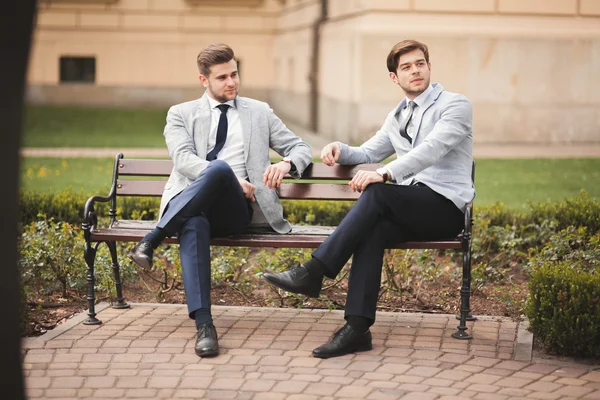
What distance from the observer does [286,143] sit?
5.84 metres

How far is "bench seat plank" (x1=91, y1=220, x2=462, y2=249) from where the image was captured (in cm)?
519

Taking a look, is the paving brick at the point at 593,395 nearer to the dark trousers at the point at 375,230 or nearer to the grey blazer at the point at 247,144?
the dark trousers at the point at 375,230

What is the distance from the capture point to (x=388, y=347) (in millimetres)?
4949

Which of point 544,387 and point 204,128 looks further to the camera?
point 204,128

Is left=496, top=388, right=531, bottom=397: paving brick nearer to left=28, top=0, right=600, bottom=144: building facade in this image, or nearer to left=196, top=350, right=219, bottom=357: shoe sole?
left=196, top=350, right=219, bottom=357: shoe sole

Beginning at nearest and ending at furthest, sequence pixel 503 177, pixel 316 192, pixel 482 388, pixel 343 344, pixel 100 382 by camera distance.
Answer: pixel 482 388, pixel 100 382, pixel 343 344, pixel 316 192, pixel 503 177

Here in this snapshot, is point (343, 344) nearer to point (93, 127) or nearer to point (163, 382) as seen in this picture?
point (163, 382)

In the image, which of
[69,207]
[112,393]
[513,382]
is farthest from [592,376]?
[69,207]

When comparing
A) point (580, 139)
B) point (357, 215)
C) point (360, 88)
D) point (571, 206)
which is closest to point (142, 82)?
point (360, 88)

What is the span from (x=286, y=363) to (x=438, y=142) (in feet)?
4.88

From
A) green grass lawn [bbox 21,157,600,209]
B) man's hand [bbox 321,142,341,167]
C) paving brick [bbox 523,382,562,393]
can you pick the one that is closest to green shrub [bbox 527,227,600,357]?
paving brick [bbox 523,382,562,393]

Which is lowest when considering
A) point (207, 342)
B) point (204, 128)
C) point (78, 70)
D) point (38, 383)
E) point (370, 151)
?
point (38, 383)

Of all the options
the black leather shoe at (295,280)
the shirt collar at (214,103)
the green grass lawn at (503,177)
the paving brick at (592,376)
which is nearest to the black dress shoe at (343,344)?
the black leather shoe at (295,280)

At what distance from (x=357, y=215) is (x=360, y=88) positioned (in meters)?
9.87
